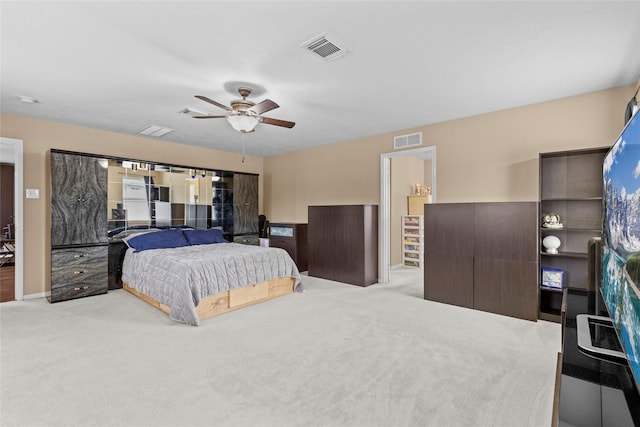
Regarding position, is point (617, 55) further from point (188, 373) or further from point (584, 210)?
point (188, 373)

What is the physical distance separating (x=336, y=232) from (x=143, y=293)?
3.15m

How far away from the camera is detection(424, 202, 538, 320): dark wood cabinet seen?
3.60 metres

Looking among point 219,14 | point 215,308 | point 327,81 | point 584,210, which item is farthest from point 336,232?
point 219,14

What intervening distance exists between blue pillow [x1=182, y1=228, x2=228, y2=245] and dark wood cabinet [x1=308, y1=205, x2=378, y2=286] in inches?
70.2

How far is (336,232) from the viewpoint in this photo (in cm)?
557

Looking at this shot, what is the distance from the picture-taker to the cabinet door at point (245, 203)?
6527 millimetres

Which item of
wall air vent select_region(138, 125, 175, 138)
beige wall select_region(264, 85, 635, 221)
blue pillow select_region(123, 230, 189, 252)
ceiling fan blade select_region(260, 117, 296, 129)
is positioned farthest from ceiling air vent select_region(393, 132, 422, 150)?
blue pillow select_region(123, 230, 189, 252)

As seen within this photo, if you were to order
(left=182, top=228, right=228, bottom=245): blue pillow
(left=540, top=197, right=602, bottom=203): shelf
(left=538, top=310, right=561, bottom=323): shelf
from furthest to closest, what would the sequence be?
1. (left=182, top=228, right=228, bottom=245): blue pillow
2. (left=538, top=310, right=561, bottom=323): shelf
3. (left=540, top=197, right=602, bottom=203): shelf

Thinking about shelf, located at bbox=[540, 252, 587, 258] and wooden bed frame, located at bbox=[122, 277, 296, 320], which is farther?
wooden bed frame, located at bbox=[122, 277, 296, 320]

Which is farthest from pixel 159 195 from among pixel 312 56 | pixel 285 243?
pixel 312 56

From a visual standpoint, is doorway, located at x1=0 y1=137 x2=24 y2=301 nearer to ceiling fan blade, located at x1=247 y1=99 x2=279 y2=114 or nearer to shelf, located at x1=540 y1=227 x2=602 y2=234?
ceiling fan blade, located at x1=247 y1=99 x2=279 y2=114

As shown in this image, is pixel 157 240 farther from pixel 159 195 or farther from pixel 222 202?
pixel 222 202

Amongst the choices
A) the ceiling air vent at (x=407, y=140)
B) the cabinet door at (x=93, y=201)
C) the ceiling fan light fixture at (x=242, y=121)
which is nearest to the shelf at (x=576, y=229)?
the ceiling air vent at (x=407, y=140)

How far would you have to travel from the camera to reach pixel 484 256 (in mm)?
3906
